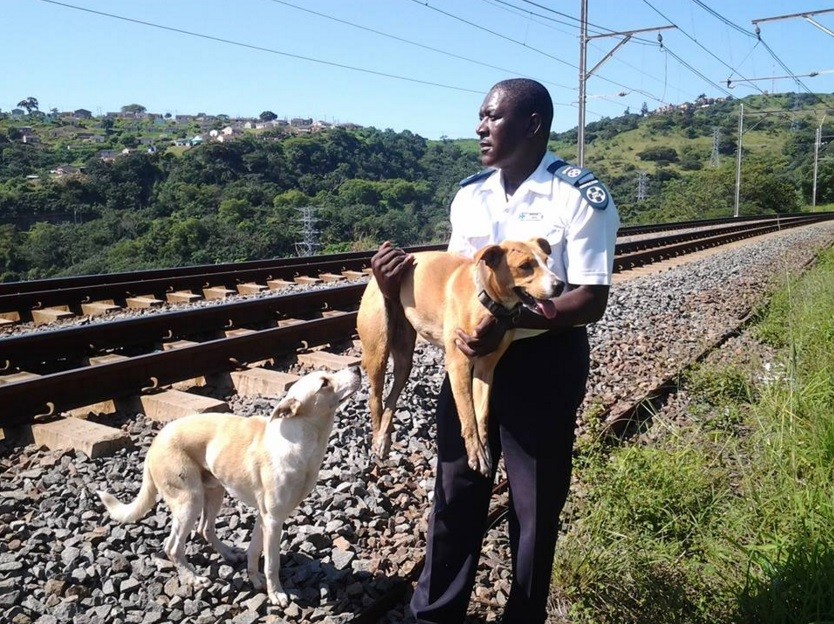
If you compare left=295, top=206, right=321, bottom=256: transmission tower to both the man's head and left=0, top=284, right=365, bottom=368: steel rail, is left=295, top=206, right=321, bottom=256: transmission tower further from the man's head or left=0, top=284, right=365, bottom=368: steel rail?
the man's head

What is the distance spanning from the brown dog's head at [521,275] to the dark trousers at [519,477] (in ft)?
0.92

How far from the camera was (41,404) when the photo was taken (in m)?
5.21

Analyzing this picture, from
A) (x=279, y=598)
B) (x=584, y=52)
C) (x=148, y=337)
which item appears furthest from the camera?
(x=584, y=52)

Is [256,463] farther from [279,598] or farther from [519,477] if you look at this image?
[519,477]

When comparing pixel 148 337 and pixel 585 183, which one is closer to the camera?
pixel 585 183

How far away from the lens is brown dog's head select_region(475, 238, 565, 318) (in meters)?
2.36

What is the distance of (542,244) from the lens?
2.43 meters

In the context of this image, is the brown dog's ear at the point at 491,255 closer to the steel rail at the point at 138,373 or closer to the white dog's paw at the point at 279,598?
the white dog's paw at the point at 279,598

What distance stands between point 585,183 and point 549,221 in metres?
0.18

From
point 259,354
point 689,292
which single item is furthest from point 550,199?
point 689,292

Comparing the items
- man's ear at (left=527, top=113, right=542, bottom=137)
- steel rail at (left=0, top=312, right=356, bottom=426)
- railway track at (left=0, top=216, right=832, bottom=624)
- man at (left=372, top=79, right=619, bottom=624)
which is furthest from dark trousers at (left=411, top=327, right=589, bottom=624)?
steel rail at (left=0, top=312, right=356, bottom=426)

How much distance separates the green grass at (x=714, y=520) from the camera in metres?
3.33

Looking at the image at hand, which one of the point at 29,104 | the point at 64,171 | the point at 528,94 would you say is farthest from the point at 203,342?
the point at 29,104

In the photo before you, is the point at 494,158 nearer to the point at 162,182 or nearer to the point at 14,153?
the point at 162,182
